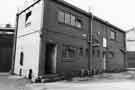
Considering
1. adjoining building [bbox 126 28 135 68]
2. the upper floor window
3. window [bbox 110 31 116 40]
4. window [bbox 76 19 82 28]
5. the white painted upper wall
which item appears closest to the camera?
the white painted upper wall

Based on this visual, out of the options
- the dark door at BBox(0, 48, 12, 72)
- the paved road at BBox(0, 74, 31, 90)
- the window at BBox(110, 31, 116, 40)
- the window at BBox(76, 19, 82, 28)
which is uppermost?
the window at BBox(76, 19, 82, 28)

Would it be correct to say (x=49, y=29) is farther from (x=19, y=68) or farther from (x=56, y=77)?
(x=19, y=68)

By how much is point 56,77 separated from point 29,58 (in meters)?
2.76

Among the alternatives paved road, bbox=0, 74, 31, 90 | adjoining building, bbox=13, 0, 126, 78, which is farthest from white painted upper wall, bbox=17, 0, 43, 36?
paved road, bbox=0, 74, 31, 90

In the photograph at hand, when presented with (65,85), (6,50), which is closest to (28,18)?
(6,50)

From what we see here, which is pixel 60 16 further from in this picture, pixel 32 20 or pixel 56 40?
pixel 32 20

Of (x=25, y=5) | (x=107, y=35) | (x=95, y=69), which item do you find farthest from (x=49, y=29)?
(x=107, y=35)

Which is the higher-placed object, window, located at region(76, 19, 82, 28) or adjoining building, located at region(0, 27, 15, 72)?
window, located at region(76, 19, 82, 28)

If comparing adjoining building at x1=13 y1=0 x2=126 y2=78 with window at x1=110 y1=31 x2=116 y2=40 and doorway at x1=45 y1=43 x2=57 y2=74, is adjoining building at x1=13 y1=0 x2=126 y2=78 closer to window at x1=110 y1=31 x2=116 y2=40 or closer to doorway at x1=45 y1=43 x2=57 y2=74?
doorway at x1=45 y1=43 x2=57 y2=74

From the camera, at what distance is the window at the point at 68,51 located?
974cm

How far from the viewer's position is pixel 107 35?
1541 centimetres

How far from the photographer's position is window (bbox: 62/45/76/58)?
9.74 meters

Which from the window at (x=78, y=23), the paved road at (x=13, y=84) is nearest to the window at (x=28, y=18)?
the window at (x=78, y=23)

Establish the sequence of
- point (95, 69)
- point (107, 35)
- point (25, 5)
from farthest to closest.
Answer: point (107, 35) → point (95, 69) → point (25, 5)
